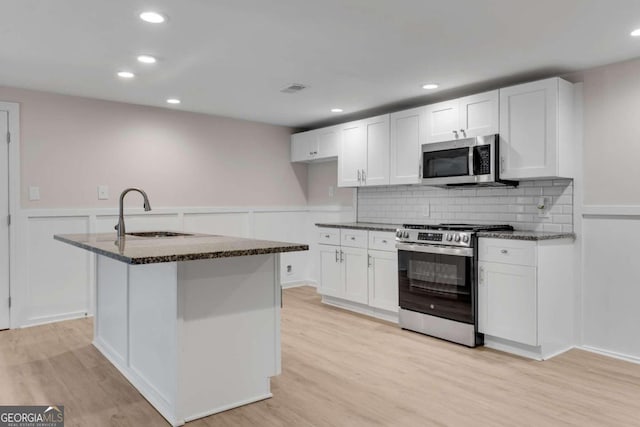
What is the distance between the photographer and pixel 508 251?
3.36 metres

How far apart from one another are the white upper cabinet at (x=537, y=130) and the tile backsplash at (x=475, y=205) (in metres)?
0.28

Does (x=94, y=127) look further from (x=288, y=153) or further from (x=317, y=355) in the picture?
(x=317, y=355)

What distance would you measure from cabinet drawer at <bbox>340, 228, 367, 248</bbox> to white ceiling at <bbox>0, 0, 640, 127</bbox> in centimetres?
140

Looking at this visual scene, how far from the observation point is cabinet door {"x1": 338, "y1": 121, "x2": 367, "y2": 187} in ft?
16.2

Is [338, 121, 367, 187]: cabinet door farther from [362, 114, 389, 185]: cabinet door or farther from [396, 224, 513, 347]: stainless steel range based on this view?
[396, 224, 513, 347]: stainless steel range

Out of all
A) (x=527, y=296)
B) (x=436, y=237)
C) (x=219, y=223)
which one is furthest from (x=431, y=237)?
(x=219, y=223)

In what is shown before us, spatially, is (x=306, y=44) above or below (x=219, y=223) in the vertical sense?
above

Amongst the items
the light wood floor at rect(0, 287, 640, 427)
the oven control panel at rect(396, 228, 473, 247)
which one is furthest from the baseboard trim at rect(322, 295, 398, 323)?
the oven control panel at rect(396, 228, 473, 247)

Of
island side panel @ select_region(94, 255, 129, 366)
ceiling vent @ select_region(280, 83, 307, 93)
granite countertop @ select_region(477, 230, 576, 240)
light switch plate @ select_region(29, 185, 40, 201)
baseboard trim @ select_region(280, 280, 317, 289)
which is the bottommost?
baseboard trim @ select_region(280, 280, 317, 289)

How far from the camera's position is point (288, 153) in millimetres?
6090

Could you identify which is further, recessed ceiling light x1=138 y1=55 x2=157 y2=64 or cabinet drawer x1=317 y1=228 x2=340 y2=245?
cabinet drawer x1=317 y1=228 x2=340 y2=245

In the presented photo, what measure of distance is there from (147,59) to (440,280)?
2.91 metres

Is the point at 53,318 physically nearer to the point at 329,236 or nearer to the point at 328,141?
the point at 329,236

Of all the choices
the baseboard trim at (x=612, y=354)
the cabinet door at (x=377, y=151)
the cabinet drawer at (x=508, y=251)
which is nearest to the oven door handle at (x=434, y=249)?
the cabinet drawer at (x=508, y=251)
